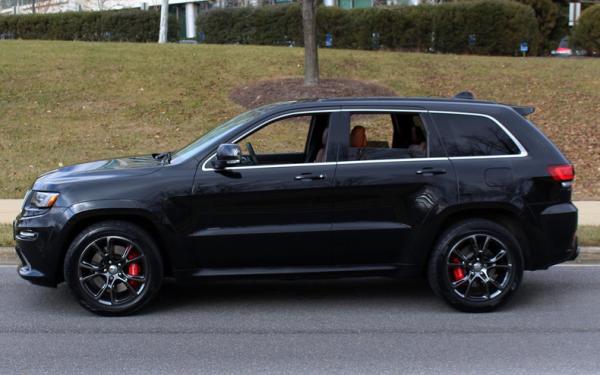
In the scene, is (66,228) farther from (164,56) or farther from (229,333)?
(164,56)

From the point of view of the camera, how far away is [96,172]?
674 centimetres

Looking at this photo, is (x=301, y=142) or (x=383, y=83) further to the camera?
(x=383, y=83)

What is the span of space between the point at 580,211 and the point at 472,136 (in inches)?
202

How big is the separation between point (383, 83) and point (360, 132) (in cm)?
1233

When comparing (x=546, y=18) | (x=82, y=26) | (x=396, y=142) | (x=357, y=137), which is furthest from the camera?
(x=546, y=18)

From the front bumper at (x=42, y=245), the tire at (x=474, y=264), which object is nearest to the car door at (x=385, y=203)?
the tire at (x=474, y=264)

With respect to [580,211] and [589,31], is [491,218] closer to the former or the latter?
[580,211]

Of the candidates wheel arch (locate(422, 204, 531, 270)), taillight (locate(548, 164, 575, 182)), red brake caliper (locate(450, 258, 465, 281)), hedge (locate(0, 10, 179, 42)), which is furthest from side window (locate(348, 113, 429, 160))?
hedge (locate(0, 10, 179, 42))

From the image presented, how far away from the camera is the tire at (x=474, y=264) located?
6730 mm

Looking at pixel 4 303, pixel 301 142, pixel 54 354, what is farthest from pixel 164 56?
pixel 54 354

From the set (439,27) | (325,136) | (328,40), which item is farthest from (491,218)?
(439,27)

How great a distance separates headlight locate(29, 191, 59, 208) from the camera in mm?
6551

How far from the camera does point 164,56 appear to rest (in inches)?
856

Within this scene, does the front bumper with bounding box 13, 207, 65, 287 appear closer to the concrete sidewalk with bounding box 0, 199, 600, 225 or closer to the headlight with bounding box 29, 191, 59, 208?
the headlight with bounding box 29, 191, 59, 208
